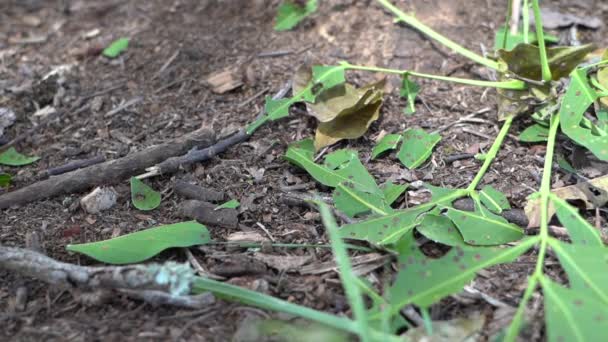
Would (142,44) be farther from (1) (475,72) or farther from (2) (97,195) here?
(1) (475,72)

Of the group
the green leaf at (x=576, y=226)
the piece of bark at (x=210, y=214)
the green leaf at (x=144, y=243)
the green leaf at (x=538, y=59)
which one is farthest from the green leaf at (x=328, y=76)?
the green leaf at (x=576, y=226)

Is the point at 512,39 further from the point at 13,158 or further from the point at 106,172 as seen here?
the point at 13,158

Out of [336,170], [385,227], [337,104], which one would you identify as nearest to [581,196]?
[385,227]

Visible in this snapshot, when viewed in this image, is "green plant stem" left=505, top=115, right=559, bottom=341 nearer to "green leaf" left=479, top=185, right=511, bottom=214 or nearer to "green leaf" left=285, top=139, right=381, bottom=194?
"green leaf" left=479, top=185, right=511, bottom=214

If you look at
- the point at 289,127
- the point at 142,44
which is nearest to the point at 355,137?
the point at 289,127

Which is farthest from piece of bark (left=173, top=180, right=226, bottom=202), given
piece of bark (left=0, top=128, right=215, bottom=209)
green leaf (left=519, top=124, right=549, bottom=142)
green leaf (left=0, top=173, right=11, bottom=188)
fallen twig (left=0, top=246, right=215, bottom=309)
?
green leaf (left=519, top=124, right=549, bottom=142)

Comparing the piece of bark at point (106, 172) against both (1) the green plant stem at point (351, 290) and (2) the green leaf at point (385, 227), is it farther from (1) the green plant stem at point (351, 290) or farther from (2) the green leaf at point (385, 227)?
(1) the green plant stem at point (351, 290)
